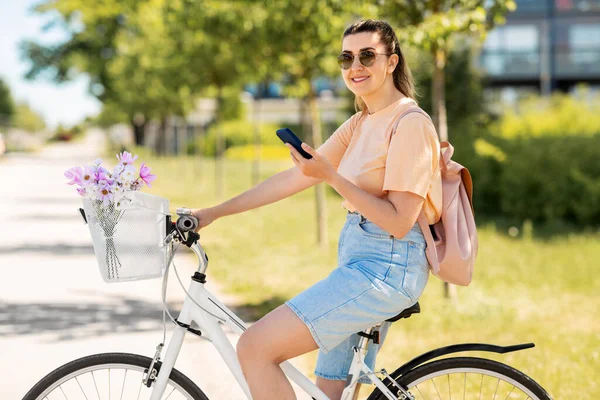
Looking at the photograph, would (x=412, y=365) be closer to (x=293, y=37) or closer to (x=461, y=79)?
(x=293, y=37)

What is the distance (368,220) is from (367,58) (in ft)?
1.75

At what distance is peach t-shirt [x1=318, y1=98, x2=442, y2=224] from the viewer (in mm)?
2846

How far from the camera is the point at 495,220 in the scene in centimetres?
1522

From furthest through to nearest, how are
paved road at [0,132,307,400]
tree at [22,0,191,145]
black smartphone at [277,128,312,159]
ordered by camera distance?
tree at [22,0,191,145]
paved road at [0,132,307,400]
black smartphone at [277,128,312,159]

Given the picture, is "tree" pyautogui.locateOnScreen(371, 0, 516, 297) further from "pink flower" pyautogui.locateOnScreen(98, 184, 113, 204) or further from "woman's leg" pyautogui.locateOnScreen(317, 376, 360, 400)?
"pink flower" pyautogui.locateOnScreen(98, 184, 113, 204)

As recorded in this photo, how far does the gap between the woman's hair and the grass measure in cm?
259

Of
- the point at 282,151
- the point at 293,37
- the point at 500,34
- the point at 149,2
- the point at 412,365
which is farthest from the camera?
the point at 282,151

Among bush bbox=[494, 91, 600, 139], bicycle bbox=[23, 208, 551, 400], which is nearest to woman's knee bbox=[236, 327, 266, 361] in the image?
bicycle bbox=[23, 208, 551, 400]

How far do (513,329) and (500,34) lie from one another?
33200 millimetres

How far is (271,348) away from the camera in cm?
283

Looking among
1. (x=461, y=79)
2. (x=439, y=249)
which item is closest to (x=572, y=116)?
(x=461, y=79)

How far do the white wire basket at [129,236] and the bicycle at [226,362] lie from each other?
6 cm

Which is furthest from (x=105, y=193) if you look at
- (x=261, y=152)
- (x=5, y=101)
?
(x=5, y=101)

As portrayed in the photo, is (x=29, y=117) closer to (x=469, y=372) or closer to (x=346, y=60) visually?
(x=346, y=60)
